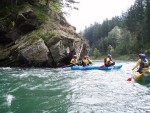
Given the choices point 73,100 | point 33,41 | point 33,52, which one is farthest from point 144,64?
point 33,41

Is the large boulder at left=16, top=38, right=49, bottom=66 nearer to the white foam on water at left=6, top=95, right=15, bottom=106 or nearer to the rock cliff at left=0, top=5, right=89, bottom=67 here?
the rock cliff at left=0, top=5, right=89, bottom=67

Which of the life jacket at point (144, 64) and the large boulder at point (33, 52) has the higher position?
the large boulder at point (33, 52)

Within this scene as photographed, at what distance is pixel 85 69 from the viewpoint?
20.9 metres

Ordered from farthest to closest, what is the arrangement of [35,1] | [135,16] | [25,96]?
[135,16]
[35,1]
[25,96]

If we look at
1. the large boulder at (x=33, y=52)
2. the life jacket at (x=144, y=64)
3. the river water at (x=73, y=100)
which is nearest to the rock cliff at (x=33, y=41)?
the large boulder at (x=33, y=52)

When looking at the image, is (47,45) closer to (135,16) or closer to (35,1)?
(35,1)

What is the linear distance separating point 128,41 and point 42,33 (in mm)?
51986

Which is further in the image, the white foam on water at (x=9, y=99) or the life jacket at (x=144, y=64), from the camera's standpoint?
the life jacket at (x=144, y=64)

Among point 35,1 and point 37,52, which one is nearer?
point 37,52

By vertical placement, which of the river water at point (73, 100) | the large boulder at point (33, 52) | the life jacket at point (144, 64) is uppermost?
the large boulder at point (33, 52)

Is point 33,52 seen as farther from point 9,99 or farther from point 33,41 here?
point 9,99

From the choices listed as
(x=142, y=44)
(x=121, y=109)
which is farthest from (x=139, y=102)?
(x=142, y=44)

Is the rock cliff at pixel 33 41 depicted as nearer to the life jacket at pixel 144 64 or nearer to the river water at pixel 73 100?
the life jacket at pixel 144 64

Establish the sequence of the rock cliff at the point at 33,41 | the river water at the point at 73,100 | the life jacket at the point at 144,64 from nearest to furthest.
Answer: the river water at the point at 73,100
the life jacket at the point at 144,64
the rock cliff at the point at 33,41
